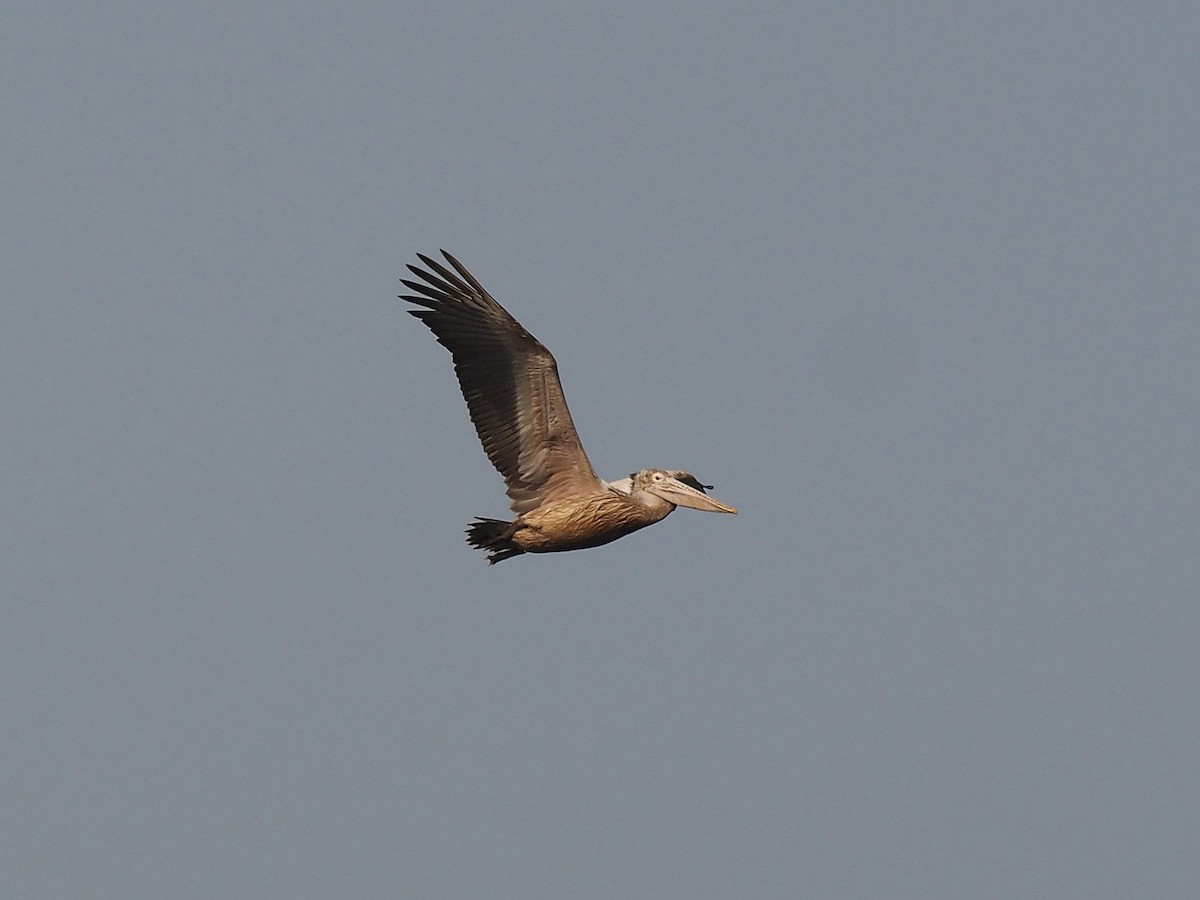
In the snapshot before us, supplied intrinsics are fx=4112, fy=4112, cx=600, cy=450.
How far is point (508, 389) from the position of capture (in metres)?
43.1

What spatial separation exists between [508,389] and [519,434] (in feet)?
1.64

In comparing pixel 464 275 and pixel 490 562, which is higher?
pixel 464 275

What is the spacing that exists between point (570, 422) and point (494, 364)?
1002 mm

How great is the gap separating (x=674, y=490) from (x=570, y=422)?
1.42 meters

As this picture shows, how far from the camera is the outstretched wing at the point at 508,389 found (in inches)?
1692

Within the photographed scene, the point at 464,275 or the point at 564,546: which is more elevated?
the point at 464,275

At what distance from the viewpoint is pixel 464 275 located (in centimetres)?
4316

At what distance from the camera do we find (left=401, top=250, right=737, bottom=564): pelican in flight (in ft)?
141

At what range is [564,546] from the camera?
43.4 metres

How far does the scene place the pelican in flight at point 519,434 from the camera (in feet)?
141

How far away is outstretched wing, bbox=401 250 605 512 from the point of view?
43.0m

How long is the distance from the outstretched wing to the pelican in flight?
0.03 ft

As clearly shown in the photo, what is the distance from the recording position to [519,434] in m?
43.2

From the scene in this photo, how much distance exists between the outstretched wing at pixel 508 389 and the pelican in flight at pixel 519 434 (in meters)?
0.01
